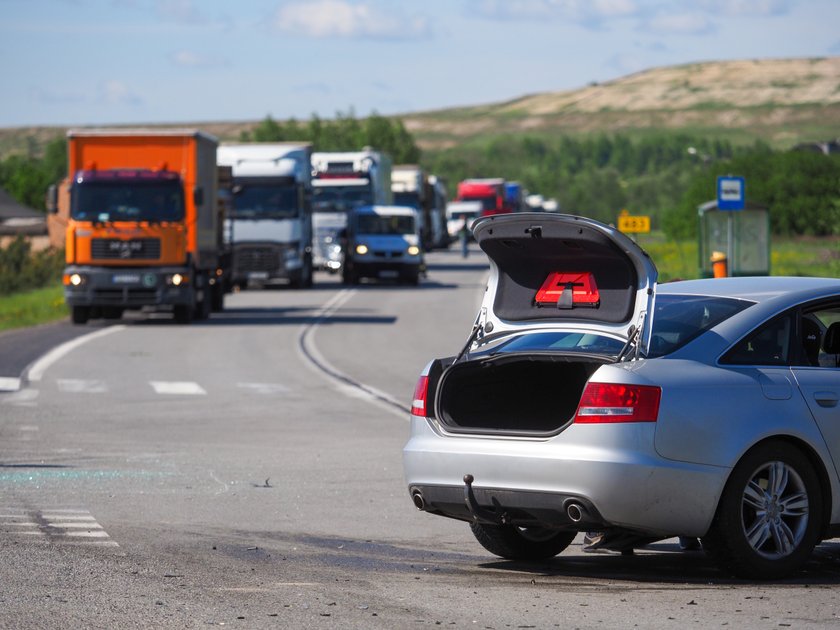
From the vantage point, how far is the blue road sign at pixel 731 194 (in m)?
34.1

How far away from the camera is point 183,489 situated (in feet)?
39.7

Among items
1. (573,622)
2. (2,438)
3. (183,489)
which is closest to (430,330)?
(2,438)

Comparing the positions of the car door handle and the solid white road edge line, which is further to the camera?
the solid white road edge line

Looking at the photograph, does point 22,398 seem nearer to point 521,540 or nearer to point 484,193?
point 521,540

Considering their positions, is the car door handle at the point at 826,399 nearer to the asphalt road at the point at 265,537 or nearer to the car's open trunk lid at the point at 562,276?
the asphalt road at the point at 265,537

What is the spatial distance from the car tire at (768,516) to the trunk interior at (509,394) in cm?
95

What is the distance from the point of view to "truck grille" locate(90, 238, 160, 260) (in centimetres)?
3216

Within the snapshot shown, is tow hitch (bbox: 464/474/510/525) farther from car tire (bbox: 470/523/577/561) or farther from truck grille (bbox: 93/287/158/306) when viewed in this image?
truck grille (bbox: 93/287/158/306)

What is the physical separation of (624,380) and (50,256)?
6511 centimetres

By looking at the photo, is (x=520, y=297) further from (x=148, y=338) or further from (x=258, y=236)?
(x=258, y=236)

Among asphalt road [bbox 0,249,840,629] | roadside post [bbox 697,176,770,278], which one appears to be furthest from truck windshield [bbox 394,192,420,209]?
asphalt road [bbox 0,249,840,629]

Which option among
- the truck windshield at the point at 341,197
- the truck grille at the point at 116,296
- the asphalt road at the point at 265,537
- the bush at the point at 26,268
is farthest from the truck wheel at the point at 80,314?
the bush at the point at 26,268

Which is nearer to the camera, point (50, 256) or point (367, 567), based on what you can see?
point (367, 567)

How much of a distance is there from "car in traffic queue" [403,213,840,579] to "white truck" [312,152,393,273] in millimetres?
44703
